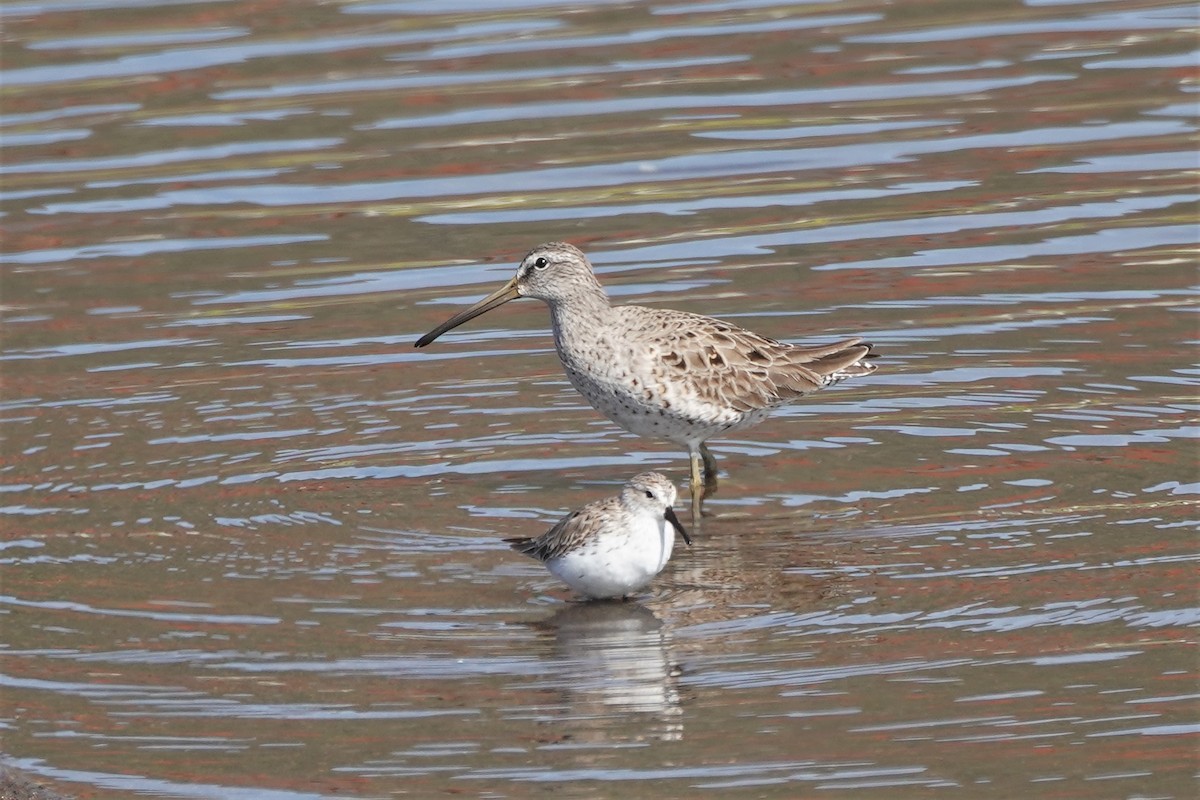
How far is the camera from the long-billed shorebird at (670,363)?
11125mm

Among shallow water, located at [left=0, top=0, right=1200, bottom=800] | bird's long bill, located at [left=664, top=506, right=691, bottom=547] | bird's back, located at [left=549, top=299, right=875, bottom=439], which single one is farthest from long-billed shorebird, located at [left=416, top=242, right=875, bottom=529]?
bird's long bill, located at [left=664, top=506, right=691, bottom=547]

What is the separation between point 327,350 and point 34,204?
4.88 meters

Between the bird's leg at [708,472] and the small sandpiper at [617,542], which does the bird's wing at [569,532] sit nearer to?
the small sandpiper at [617,542]

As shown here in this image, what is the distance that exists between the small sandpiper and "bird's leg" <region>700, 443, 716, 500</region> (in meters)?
1.53

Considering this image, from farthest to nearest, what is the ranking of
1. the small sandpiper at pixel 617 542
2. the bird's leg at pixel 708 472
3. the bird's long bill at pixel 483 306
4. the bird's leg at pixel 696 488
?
the bird's long bill at pixel 483 306 < the bird's leg at pixel 708 472 < the bird's leg at pixel 696 488 < the small sandpiper at pixel 617 542

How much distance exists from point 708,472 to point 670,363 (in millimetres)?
699

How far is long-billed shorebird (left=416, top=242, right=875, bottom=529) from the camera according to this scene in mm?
11125

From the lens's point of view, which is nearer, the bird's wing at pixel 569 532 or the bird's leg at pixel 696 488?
the bird's wing at pixel 569 532

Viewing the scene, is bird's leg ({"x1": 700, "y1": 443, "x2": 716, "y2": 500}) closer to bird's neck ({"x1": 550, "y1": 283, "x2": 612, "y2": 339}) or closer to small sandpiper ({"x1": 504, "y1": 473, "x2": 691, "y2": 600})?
bird's neck ({"x1": 550, "y1": 283, "x2": 612, "y2": 339})

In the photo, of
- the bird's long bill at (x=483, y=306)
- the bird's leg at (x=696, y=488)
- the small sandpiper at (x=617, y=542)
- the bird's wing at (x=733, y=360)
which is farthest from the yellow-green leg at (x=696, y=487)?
the bird's long bill at (x=483, y=306)

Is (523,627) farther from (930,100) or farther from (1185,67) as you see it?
(1185,67)

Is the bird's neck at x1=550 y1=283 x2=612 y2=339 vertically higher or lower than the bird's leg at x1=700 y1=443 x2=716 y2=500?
higher

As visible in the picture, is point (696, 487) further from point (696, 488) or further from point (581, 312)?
point (581, 312)

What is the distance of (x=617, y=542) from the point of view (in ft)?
30.9
